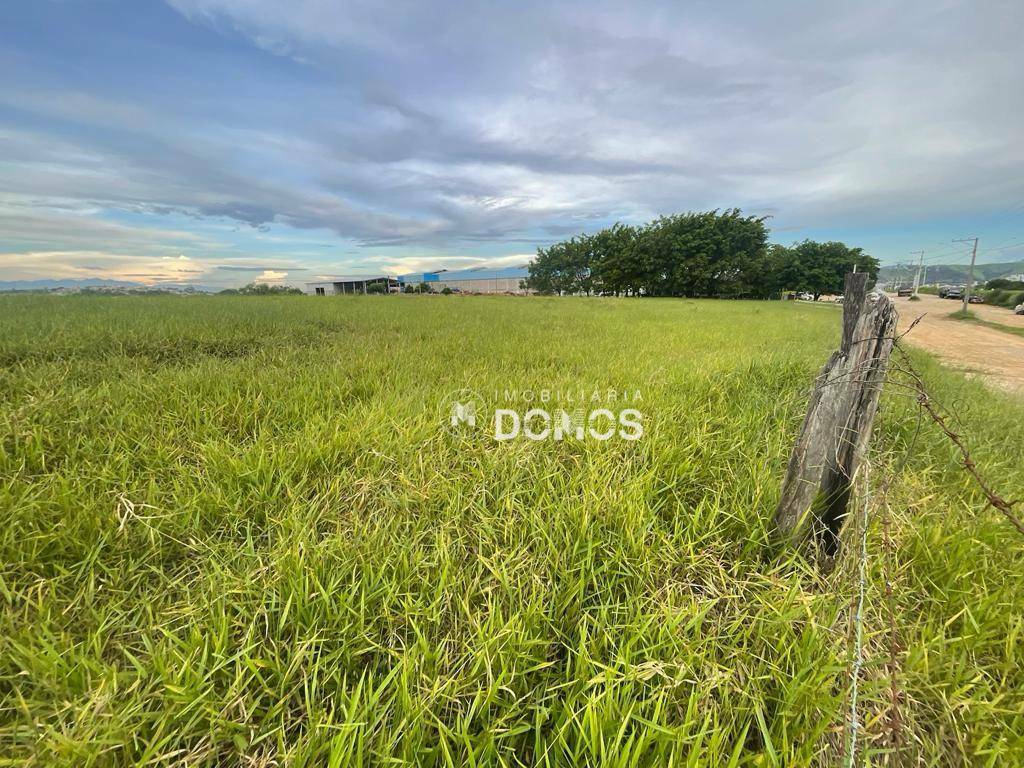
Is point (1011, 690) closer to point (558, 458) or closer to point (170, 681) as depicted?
point (558, 458)

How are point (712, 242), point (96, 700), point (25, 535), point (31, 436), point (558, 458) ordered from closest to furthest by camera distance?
1. point (96, 700)
2. point (25, 535)
3. point (31, 436)
4. point (558, 458)
5. point (712, 242)

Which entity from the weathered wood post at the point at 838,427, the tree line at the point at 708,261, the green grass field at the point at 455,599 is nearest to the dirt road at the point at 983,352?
the weathered wood post at the point at 838,427

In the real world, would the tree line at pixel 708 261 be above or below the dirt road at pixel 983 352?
above

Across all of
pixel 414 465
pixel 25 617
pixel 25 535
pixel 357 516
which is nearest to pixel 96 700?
pixel 25 617

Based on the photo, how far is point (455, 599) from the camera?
134 centimetres

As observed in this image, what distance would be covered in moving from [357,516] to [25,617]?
1.01 meters

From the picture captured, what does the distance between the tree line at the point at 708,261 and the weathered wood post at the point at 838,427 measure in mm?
40055

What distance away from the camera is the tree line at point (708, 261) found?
37.0 m

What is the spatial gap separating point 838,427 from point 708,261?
136 feet

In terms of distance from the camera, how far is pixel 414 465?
2057mm

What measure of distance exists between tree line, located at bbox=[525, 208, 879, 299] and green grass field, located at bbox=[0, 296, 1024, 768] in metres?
39.7

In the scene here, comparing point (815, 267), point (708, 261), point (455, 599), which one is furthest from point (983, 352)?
point (815, 267)

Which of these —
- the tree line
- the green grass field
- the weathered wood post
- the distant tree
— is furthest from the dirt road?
the distant tree

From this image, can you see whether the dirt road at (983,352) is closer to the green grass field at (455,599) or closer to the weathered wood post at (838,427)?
the weathered wood post at (838,427)
